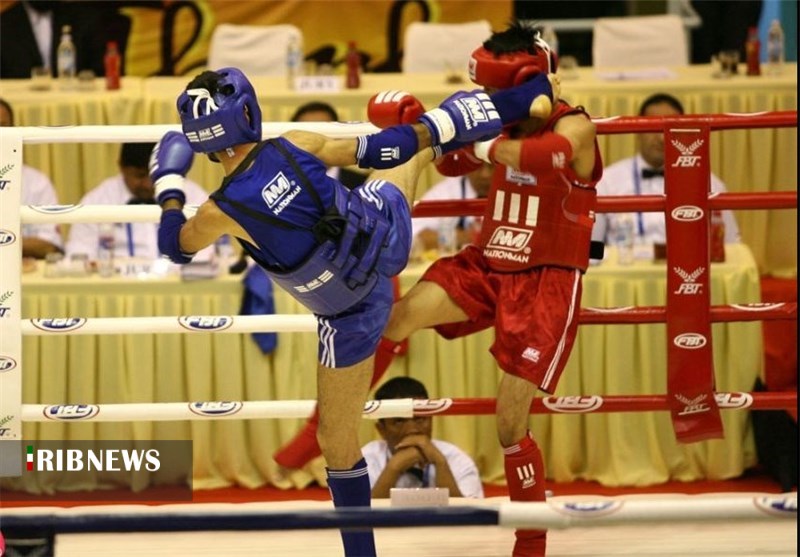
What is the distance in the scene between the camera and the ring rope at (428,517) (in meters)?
2.61

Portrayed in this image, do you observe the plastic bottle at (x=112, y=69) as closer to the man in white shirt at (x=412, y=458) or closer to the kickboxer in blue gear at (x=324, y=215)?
the man in white shirt at (x=412, y=458)

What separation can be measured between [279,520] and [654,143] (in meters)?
4.87

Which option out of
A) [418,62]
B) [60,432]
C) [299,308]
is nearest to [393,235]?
[299,308]

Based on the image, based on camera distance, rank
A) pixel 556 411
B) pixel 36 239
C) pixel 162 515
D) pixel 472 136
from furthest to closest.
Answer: pixel 36 239 → pixel 556 411 → pixel 472 136 → pixel 162 515

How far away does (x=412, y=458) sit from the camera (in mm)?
5352

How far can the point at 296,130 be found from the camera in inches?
151

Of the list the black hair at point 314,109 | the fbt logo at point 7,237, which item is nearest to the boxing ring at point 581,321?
the fbt logo at point 7,237

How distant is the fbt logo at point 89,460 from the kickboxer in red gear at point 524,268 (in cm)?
243

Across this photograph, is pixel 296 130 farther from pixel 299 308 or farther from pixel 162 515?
pixel 299 308

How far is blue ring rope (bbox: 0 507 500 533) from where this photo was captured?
2600mm

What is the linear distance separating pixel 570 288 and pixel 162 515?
1796 millimetres

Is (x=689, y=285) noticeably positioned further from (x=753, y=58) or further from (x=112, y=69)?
(x=112, y=69)

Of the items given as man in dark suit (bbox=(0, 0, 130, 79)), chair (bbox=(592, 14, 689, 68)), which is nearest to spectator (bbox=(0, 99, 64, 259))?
man in dark suit (bbox=(0, 0, 130, 79))

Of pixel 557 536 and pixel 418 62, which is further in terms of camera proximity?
pixel 418 62
